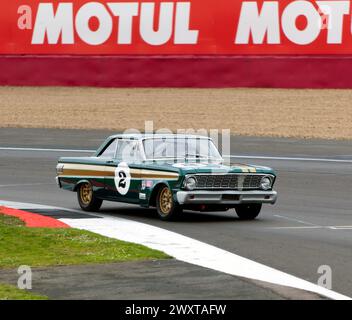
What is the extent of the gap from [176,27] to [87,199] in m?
25.1

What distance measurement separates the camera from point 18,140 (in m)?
35.0

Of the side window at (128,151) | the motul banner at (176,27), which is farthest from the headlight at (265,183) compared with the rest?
the motul banner at (176,27)

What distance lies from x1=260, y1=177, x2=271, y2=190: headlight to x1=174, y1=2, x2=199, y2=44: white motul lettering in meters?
25.9

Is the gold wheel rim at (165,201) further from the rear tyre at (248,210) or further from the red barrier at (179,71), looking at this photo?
the red barrier at (179,71)

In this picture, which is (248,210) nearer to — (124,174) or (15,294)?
(124,174)

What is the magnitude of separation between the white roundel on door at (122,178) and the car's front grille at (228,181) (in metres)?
1.49

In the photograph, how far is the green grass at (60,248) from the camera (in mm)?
12805

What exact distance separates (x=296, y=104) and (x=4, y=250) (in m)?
27.4

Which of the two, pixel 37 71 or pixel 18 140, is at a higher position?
pixel 37 71

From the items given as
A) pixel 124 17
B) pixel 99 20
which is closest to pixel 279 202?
pixel 124 17

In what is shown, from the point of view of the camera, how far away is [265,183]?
57.0 ft

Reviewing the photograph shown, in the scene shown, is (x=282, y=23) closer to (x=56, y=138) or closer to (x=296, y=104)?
(x=296, y=104)
